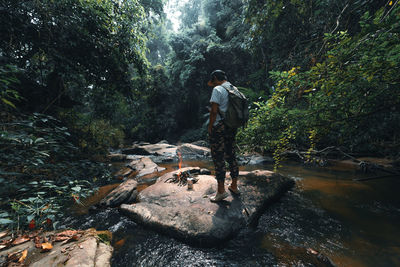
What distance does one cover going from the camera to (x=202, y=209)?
2.71 m

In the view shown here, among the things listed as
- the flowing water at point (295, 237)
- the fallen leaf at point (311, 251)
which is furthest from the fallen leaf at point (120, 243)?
the fallen leaf at point (311, 251)

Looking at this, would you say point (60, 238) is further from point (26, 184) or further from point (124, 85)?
point (124, 85)

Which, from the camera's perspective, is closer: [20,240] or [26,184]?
[20,240]

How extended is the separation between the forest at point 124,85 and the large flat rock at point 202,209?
0.99m

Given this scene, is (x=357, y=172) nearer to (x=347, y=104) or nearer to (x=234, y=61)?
(x=347, y=104)

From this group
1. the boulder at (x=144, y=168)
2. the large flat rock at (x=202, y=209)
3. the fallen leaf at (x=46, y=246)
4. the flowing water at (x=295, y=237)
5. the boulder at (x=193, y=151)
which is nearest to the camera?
the fallen leaf at (x=46, y=246)

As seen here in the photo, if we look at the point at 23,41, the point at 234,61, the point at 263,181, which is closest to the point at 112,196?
the point at 263,181

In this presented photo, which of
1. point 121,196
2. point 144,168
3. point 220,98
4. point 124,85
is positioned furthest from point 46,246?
point 144,168

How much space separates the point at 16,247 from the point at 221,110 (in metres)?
3.02

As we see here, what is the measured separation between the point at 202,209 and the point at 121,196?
1.98m

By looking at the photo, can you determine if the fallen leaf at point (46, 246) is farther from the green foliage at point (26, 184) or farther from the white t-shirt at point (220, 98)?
the white t-shirt at point (220, 98)

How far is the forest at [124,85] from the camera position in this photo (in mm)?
2119

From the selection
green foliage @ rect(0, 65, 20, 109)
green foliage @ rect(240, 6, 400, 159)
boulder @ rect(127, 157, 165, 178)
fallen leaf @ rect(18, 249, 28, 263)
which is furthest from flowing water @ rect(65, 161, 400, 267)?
boulder @ rect(127, 157, 165, 178)

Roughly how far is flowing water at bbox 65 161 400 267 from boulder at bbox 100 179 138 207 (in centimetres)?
19
